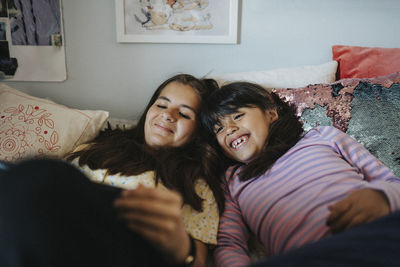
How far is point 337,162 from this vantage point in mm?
852

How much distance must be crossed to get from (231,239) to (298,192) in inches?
10.0

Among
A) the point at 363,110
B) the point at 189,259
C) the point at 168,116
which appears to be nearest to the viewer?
the point at 189,259

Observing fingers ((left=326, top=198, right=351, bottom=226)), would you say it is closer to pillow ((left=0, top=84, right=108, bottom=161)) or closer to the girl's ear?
the girl's ear

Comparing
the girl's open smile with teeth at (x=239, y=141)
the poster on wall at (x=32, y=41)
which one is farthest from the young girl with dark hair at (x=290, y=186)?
the poster on wall at (x=32, y=41)

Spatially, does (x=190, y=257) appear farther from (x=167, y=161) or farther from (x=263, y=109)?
(x=263, y=109)

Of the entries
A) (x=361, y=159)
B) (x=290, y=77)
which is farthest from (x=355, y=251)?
(x=290, y=77)

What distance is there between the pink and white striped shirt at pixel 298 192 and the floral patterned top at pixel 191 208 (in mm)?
39

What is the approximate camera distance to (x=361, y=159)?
87 centimetres

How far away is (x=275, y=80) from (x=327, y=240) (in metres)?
0.86

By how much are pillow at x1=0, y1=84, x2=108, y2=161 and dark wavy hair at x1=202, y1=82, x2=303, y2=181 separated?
0.54m

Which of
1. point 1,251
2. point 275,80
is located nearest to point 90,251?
point 1,251

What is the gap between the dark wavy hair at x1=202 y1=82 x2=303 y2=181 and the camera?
94 centimetres

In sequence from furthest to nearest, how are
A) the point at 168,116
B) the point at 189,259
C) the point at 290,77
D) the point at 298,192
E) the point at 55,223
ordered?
the point at 290,77 → the point at 168,116 → the point at 298,192 → the point at 189,259 → the point at 55,223

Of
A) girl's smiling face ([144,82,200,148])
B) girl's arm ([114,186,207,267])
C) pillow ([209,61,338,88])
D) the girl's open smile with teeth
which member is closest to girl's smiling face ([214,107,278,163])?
the girl's open smile with teeth
